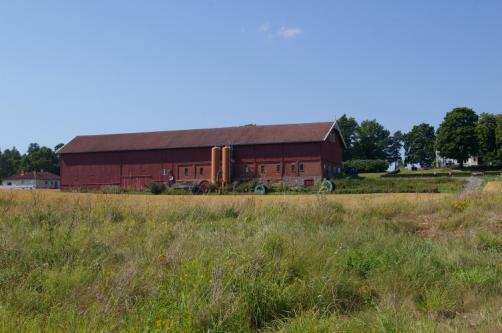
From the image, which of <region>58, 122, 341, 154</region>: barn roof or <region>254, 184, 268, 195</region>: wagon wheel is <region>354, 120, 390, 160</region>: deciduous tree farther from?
<region>254, 184, 268, 195</region>: wagon wheel

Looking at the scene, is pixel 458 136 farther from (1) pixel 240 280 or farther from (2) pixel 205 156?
(1) pixel 240 280

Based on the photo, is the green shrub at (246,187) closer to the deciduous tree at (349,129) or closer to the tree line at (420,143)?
the tree line at (420,143)

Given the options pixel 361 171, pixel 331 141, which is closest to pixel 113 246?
pixel 331 141

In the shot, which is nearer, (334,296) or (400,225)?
(334,296)

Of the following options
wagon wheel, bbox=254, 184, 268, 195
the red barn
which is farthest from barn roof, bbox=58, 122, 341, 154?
wagon wheel, bbox=254, 184, 268, 195

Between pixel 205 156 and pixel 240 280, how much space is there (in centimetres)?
5204

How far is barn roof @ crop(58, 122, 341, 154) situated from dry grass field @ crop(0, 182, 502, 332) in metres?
45.6

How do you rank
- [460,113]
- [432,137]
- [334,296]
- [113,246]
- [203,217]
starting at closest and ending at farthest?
[334,296], [113,246], [203,217], [460,113], [432,137]

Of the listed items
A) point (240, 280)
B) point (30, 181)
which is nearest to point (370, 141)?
point (30, 181)

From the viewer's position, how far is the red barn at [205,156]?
2162 inches

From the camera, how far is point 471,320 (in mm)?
5879

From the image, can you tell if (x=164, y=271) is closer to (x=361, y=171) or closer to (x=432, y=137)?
(x=361, y=171)

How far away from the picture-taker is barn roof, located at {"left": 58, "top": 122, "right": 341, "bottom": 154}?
56406mm

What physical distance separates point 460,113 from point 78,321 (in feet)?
285
